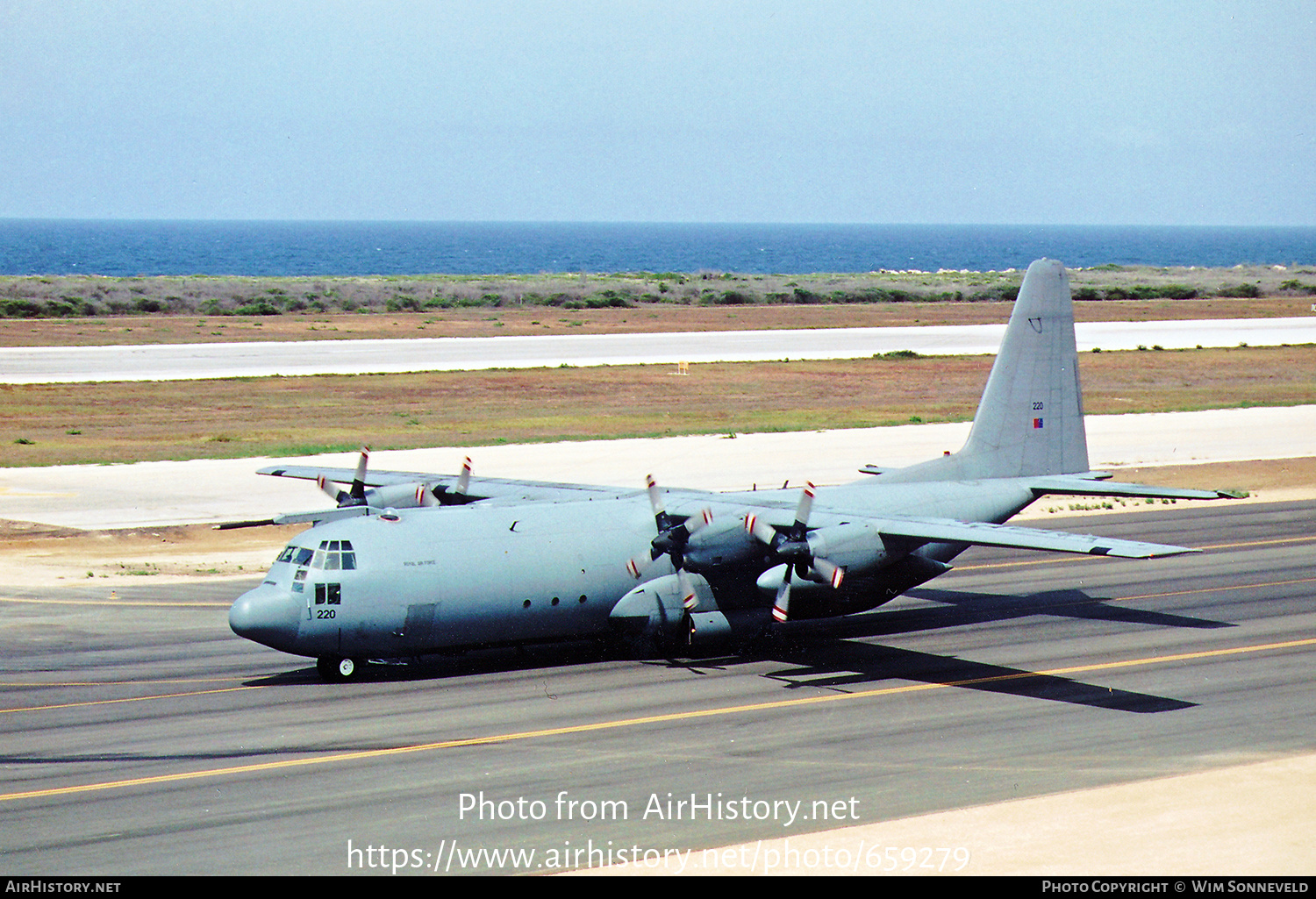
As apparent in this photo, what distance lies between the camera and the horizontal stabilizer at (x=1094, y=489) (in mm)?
28031

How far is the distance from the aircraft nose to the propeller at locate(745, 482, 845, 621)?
879cm

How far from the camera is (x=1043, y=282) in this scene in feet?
109

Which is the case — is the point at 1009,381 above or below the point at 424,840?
above

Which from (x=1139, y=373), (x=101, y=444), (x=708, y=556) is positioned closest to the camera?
(x=708, y=556)

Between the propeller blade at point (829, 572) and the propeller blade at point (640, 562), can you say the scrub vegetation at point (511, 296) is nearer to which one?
the propeller blade at point (640, 562)

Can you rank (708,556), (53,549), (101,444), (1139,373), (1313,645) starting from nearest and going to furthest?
(708,556)
(1313,645)
(53,549)
(101,444)
(1139,373)

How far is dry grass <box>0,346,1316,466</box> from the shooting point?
187 feet

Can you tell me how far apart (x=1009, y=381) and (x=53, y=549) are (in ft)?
88.7

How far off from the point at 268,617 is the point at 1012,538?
14.0 meters

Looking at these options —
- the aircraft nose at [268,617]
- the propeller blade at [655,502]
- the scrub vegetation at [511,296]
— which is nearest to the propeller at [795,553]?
the propeller blade at [655,502]

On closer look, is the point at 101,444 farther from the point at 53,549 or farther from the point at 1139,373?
the point at 1139,373

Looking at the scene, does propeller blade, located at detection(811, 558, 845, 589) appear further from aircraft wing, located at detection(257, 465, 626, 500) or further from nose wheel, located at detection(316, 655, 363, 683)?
nose wheel, located at detection(316, 655, 363, 683)

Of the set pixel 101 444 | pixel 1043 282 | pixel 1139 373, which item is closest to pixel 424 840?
pixel 1043 282

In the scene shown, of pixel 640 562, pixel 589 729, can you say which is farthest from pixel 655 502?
pixel 589 729
